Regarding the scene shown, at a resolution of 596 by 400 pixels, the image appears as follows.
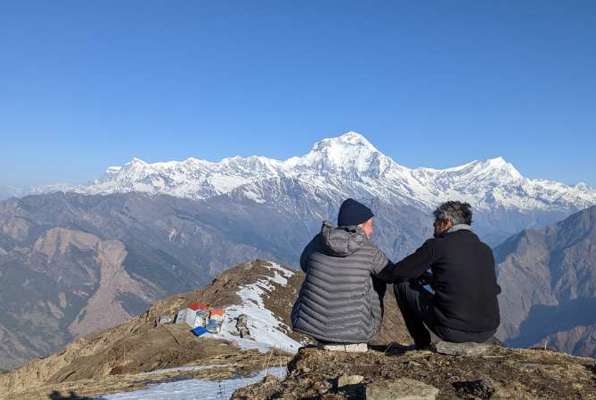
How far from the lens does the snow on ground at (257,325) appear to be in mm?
34094

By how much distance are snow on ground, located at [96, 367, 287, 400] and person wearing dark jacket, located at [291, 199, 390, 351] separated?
2363mm

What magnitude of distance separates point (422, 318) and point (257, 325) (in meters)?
33.3

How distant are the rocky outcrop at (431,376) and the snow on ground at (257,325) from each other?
21.3m

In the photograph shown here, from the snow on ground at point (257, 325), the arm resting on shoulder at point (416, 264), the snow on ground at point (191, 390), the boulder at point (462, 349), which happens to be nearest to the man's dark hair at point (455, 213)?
the arm resting on shoulder at point (416, 264)

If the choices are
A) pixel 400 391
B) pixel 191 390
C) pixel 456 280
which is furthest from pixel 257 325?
pixel 400 391

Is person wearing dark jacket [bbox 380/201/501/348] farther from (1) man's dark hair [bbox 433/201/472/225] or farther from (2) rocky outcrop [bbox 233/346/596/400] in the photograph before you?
(2) rocky outcrop [bbox 233/346/596/400]

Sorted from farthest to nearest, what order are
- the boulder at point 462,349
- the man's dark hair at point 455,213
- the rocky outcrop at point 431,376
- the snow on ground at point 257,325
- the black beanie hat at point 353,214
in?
the snow on ground at point 257,325, the man's dark hair at point 455,213, the black beanie hat at point 353,214, the boulder at point 462,349, the rocky outcrop at point 431,376

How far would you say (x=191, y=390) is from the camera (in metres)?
12.0

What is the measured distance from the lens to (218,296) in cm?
5288

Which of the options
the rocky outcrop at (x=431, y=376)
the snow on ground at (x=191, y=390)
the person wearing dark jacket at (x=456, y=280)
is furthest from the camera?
the snow on ground at (x=191, y=390)

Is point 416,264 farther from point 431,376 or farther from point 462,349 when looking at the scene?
point 431,376

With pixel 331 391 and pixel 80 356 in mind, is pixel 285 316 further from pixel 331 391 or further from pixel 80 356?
pixel 331 391

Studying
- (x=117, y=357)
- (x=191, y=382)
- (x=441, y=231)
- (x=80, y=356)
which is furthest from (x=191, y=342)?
(x=441, y=231)

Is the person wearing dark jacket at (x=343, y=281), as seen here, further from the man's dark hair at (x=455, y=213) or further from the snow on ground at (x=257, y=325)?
the snow on ground at (x=257, y=325)
